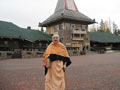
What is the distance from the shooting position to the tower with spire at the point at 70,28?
26453 millimetres

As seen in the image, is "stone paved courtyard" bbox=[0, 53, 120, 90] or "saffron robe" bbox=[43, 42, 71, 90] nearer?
"saffron robe" bbox=[43, 42, 71, 90]

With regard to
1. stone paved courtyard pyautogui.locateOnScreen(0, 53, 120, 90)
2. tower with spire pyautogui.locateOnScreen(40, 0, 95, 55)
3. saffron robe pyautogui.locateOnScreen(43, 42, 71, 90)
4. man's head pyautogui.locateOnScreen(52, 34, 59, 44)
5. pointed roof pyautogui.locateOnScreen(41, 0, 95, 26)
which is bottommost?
stone paved courtyard pyautogui.locateOnScreen(0, 53, 120, 90)

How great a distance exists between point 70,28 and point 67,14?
3088mm

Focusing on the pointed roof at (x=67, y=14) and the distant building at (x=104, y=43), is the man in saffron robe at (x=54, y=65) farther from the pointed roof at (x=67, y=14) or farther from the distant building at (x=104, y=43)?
the distant building at (x=104, y=43)

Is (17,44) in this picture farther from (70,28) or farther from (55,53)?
(55,53)

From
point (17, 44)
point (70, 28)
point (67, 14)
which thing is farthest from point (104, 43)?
point (17, 44)

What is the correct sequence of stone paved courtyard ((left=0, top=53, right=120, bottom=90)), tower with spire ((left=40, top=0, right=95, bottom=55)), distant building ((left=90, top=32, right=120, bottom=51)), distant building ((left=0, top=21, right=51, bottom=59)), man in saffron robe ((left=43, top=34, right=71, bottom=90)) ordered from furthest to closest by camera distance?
distant building ((left=90, top=32, right=120, bottom=51))
tower with spire ((left=40, top=0, right=95, bottom=55))
distant building ((left=0, top=21, right=51, bottom=59))
stone paved courtyard ((left=0, top=53, right=120, bottom=90))
man in saffron robe ((left=43, top=34, right=71, bottom=90))

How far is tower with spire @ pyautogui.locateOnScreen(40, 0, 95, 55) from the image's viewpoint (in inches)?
1041

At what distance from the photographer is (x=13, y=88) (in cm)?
489

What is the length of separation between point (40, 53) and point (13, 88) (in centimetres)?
1594

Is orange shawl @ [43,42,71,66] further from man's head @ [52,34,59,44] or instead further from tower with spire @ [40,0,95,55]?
tower with spire @ [40,0,95,55]

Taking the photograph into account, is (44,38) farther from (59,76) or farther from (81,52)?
(59,76)

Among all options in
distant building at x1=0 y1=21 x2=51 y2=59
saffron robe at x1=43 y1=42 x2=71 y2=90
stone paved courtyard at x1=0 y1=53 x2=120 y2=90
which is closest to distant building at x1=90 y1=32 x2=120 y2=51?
distant building at x1=0 y1=21 x2=51 y2=59

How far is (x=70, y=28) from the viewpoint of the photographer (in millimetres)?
27328
